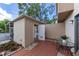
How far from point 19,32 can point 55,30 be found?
0.93 m

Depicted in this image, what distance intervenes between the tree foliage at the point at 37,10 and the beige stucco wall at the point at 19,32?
0.25 meters

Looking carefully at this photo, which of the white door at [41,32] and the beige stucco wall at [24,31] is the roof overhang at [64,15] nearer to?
the white door at [41,32]

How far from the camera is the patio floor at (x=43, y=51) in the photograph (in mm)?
3668

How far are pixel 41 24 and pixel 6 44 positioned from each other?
1.01 m

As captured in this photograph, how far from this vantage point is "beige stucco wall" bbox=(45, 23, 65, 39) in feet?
12.4

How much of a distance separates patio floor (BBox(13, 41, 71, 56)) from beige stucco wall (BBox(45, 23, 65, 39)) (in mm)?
191

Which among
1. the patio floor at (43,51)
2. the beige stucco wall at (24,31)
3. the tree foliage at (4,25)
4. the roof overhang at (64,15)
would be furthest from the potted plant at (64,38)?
the tree foliage at (4,25)

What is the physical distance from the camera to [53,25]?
3.78m

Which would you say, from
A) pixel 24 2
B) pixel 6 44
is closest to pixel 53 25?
pixel 24 2

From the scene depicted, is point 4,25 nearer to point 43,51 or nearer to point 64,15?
point 43,51

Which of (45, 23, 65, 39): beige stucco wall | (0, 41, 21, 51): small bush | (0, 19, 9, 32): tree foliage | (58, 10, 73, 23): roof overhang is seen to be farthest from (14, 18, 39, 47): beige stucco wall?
(58, 10, 73, 23): roof overhang

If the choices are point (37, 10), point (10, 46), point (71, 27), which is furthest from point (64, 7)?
point (10, 46)

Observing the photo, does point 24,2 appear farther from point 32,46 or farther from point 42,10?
point 32,46

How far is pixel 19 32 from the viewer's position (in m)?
3.73
